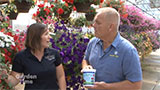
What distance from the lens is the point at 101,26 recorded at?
4.22 feet

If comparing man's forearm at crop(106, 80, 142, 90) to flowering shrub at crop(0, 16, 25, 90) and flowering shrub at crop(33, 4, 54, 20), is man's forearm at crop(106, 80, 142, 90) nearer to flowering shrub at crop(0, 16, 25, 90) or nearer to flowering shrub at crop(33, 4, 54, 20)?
flowering shrub at crop(0, 16, 25, 90)

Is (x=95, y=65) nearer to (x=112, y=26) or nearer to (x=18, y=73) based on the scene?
(x=112, y=26)

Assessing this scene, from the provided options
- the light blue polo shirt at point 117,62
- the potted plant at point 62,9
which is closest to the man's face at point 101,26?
the light blue polo shirt at point 117,62

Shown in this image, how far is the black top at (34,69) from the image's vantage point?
1350 millimetres

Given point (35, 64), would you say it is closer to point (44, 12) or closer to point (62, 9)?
point (62, 9)

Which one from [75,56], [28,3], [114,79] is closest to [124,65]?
[114,79]

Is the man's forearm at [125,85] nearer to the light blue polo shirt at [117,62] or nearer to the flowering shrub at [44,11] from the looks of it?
the light blue polo shirt at [117,62]

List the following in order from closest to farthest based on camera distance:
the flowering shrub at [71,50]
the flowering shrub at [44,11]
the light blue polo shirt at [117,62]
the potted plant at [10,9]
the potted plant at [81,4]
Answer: the light blue polo shirt at [117,62] → the flowering shrub at [71,50] → the potted plant at [10,9] → the potted plant at [81,4] → the flowering shrub at [44,11]

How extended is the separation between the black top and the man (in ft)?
1.04

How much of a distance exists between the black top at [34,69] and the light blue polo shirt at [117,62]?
13.5 inches

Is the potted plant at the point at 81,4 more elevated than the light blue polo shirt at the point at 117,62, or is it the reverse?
the potted plant at the point at 81,4

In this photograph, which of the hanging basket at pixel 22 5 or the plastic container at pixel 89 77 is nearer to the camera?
the plastic container at pixel 89 77

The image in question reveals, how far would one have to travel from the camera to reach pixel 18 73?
1.36 m

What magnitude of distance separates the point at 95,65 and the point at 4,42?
664 millimetres
